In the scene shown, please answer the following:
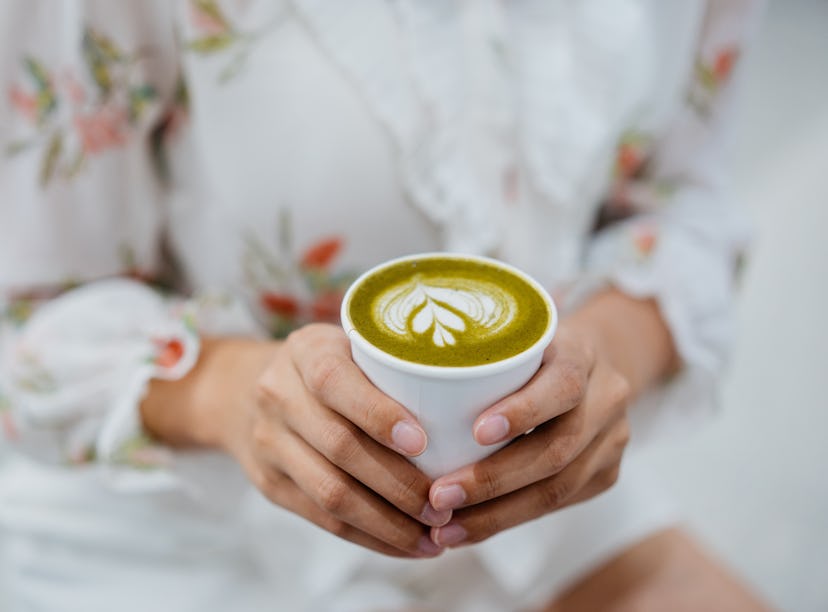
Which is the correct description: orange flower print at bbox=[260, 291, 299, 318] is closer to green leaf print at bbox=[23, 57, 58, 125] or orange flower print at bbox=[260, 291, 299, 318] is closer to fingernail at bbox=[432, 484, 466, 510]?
green leaf print at bbox=[23, 57, 58, 125]

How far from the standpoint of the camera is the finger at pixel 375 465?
1.35ft

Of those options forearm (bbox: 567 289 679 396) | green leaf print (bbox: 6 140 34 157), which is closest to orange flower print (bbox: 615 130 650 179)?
forearm (bbox: 567 289 679 396)

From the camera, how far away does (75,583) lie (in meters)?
0.70

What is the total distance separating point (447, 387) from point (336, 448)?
0.08 m

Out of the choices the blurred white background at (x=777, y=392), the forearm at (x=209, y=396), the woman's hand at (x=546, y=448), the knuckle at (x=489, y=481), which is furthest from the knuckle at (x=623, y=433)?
the blurred white background at (x=777, y=392)

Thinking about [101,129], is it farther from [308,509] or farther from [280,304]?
[308,509]

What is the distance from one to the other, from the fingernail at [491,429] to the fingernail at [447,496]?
3 centimetres

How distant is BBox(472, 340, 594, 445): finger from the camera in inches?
15.2

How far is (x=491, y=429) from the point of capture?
0.38 metres

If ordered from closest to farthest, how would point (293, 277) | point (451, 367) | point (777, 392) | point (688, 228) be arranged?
point (451, 367)
point (293, 277)
point (688, 228)
point (777, 392)

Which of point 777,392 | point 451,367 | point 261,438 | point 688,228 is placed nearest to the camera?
point 451,367

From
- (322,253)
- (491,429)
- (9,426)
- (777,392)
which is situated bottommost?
(777,392)

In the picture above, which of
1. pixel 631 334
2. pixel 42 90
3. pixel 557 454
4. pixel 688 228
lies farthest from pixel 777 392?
pixel 42 90

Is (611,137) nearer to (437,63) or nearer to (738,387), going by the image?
(437,63)
